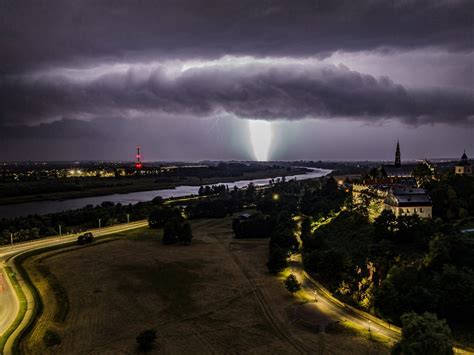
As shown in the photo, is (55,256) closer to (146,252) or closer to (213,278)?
(146,252)

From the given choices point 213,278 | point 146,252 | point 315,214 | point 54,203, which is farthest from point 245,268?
point 54,203

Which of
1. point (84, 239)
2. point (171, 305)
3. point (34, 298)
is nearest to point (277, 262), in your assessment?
point (171, 305)

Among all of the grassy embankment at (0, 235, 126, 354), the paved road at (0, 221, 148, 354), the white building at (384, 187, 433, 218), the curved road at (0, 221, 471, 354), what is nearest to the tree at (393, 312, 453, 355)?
the curved road at (0, 221, 471, 354)

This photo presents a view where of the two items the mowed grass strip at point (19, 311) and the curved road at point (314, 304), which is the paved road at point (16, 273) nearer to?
the curved road at point (314, 304)

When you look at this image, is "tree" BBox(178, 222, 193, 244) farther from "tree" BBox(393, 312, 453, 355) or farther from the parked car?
"tree" BBox(393, 312, 453, 355)

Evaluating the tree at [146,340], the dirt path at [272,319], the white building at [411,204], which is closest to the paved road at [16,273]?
the tree at [146,340]
